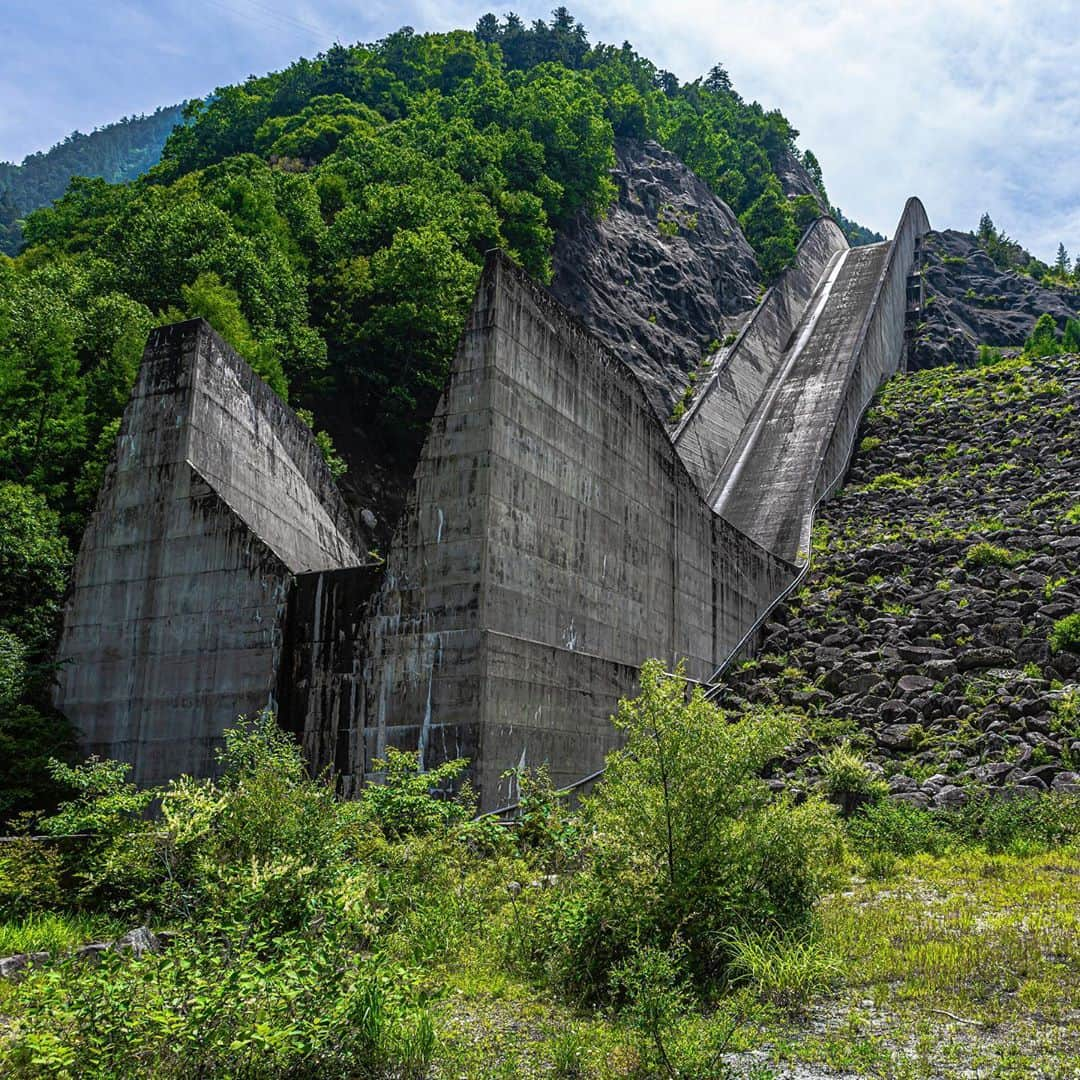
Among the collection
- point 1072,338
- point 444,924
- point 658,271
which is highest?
point 658,271

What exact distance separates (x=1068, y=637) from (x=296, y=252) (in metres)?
23.0

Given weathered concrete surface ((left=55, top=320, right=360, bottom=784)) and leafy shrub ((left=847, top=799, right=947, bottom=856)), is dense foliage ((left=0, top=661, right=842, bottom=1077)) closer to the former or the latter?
leafy shrub ((left=847, top=799, right=947, bottom=856))

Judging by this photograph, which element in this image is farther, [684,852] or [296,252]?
[296,252]

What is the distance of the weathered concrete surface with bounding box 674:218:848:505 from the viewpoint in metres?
34.9

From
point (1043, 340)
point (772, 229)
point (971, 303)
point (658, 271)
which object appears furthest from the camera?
point (772, 229)

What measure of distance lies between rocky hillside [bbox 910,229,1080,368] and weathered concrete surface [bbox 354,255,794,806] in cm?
3506

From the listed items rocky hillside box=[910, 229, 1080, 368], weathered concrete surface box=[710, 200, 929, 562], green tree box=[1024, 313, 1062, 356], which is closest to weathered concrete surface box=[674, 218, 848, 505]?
weathered concrete surface box=[710, 200, 929, 562]

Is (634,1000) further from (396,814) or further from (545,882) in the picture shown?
(396,814)

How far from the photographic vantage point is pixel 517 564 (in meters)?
13.1

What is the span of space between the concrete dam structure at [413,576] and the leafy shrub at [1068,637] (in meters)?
6.30

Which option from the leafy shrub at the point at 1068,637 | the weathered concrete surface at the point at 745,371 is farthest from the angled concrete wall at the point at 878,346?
the leafy shrub at the point at 1068,637

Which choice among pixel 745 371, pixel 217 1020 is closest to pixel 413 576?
pixel 217 1020

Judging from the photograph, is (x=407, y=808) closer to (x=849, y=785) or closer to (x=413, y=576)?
(x=413, y=576)

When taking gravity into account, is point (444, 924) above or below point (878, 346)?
below
